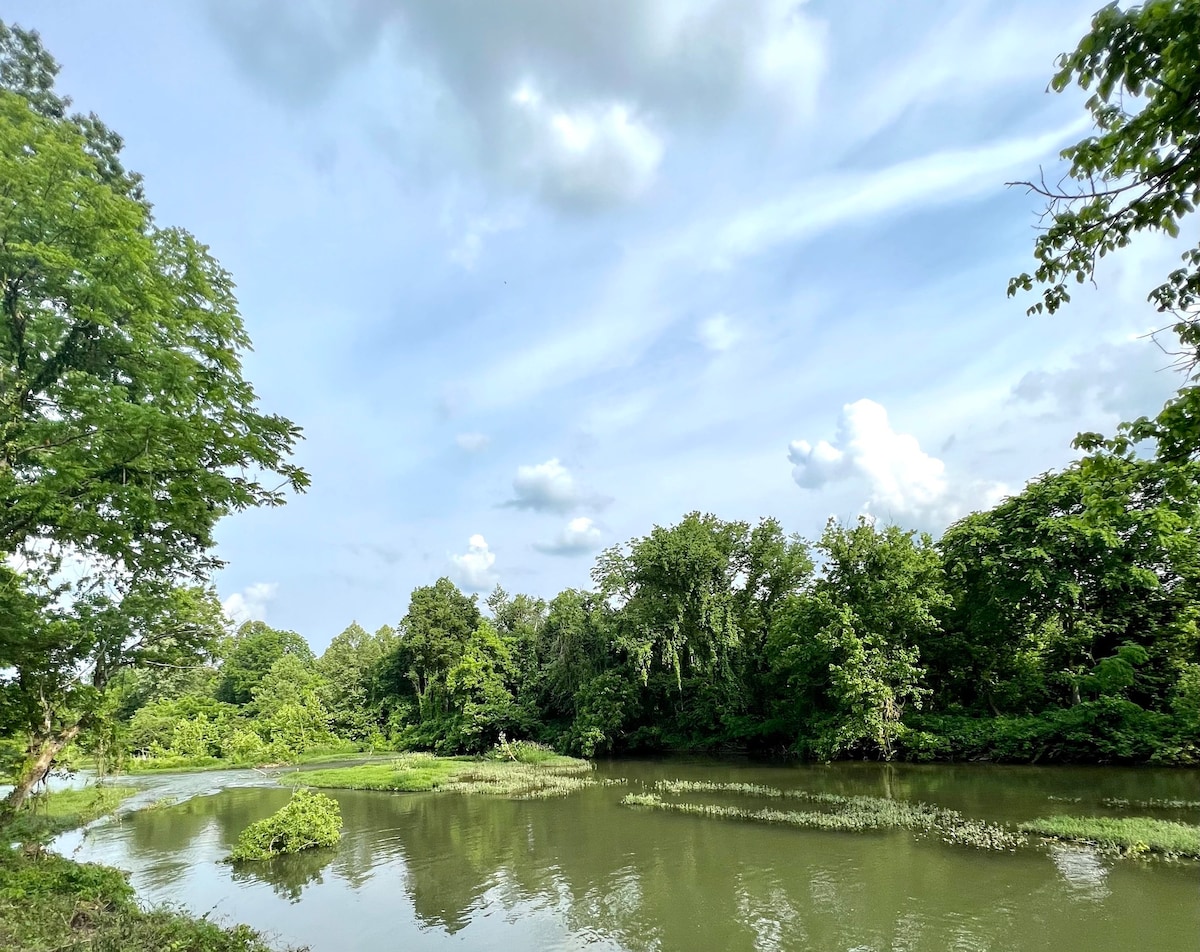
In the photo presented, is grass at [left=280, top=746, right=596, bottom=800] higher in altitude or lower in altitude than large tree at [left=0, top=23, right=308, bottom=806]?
lower

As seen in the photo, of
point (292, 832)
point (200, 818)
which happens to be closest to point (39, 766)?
point (292, 832)

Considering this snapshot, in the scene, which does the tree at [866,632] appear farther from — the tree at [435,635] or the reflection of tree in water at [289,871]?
the tree at [435,635]

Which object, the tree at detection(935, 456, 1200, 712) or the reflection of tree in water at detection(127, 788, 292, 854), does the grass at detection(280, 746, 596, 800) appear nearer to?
the reflection of tree in water at detection(127, 788, 292, 854)

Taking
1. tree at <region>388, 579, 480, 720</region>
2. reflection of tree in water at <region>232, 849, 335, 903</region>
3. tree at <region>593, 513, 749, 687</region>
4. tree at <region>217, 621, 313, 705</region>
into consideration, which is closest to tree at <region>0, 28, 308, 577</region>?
reflection of tree in water at <region>232, 849, 335, 903</region>

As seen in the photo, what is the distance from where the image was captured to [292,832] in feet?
66.9

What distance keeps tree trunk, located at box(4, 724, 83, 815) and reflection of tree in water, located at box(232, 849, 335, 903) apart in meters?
6.43

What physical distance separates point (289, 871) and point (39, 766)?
796cm

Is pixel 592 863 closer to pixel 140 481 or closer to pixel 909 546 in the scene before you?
pixel 140 481

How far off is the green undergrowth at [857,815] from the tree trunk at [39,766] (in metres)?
18.2

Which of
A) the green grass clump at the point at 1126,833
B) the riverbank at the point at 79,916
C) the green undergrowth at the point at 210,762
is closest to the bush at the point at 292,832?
the riverbank at the point at 79,916

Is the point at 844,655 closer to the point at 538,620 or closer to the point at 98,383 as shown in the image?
the point at 98,383

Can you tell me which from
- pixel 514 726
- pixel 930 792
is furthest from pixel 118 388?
pixel 514 726

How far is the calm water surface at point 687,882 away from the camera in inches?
461

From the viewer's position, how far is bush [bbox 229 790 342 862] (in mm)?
19812
